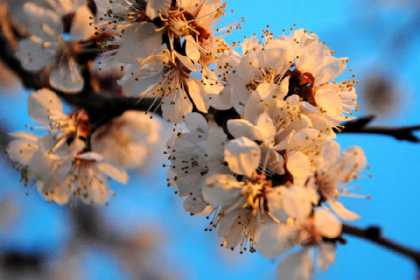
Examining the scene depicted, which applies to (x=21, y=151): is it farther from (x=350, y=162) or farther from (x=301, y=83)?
(x=350, y=162)

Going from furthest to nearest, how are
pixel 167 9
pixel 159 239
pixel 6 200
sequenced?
pixel 159 239
pixel 6 200
pixel 167 9

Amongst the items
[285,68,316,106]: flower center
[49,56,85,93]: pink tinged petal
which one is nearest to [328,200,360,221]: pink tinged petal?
[285,68,316,106]: flower center

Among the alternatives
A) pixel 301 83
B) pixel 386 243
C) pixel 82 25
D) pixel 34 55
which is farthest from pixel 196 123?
pixel 34 55

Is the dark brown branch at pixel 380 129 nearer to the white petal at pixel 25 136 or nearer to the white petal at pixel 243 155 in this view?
the white petal at pixel 243 155

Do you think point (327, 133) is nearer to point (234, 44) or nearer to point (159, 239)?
point (234, 44)

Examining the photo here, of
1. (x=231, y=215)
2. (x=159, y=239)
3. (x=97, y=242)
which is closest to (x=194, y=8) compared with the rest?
(x=231, y=215)

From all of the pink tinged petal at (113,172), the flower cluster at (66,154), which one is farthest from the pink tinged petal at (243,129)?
the pink tinged petal at (113,172)
